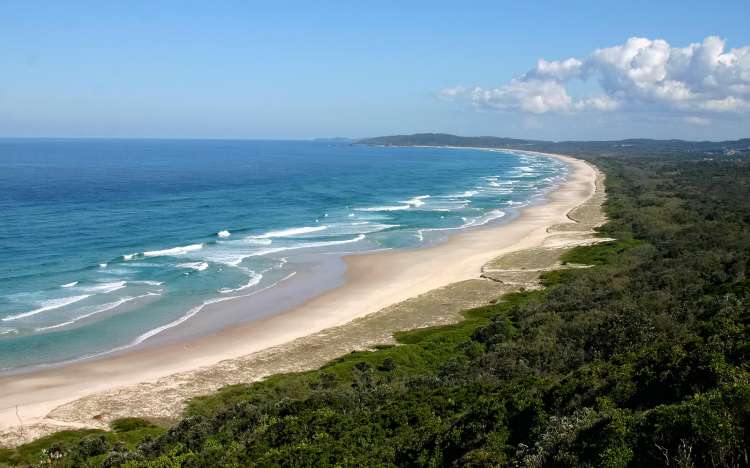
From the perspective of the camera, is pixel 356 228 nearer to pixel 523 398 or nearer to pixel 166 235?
pixel 166 235

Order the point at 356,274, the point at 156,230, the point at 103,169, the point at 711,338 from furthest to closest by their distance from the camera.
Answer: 1. the point at 103,169
2. the point at 156,230
3. the point at 356,274
4. the point at 711,338

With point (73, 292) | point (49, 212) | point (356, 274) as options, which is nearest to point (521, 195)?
point (356, 274)

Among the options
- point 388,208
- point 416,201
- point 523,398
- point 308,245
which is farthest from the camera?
point 416,201

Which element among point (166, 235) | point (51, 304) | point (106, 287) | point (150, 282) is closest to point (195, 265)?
point (150, 282)

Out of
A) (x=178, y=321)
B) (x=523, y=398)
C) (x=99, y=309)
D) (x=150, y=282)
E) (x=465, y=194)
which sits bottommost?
(x=178, y=321)

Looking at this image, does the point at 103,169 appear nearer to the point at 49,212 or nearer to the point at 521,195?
the point at 49,212

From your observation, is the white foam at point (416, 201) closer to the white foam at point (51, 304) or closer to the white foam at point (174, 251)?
the white foam at point (174, 251)
